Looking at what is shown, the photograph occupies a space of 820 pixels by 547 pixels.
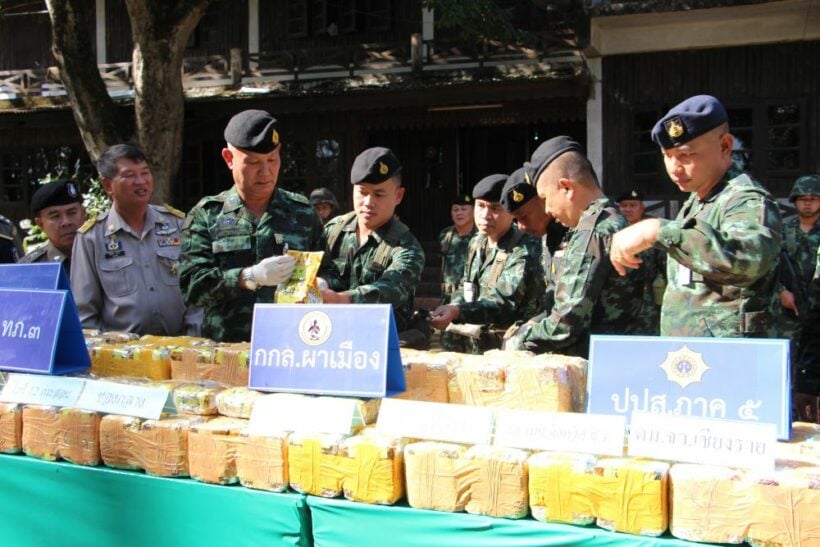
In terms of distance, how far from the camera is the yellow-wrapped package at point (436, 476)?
1.76m

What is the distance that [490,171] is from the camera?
13.9m

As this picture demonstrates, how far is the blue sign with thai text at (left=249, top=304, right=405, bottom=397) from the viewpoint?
1980 mm

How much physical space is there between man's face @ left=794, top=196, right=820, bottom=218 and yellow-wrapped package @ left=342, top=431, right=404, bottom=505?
4.77 meters

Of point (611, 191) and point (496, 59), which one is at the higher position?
point (496, 59)

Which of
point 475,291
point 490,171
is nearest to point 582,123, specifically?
point 490,171

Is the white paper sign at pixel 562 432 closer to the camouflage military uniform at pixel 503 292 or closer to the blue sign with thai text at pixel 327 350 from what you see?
the blue sign with thai text at pixel 327 350

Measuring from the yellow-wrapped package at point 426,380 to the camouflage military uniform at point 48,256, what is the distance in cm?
244

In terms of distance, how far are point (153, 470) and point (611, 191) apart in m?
10.0

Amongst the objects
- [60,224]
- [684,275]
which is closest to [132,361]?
[684,275]

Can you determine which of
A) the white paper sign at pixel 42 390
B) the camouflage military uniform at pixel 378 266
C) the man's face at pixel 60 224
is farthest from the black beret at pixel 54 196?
the white paper sign at pixel 42 390

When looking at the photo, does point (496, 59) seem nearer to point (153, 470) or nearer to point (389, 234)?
point (389, 234)

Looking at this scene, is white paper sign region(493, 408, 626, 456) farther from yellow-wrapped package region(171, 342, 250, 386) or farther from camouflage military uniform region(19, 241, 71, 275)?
camouflage military uniform region(19, 241, 71, 275)

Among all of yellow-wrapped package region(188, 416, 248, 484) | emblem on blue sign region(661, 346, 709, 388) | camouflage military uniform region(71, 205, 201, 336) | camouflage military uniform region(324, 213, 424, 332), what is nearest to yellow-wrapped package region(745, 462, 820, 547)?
emblem on blue sign region(661, 346, 709, 388)

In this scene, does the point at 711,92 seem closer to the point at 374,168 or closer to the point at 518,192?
the point at 518,192
